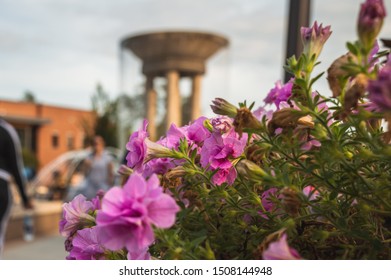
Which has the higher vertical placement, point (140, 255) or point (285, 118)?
point (285, 118)

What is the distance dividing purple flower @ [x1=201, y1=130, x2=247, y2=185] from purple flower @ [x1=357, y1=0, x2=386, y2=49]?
295 millimetres

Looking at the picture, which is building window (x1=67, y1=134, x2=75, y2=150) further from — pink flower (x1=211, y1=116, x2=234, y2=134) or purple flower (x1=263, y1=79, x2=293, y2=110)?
pink flower (x1=211, y1=116, x2=234, y2=134)

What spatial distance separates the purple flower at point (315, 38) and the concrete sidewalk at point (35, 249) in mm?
6310

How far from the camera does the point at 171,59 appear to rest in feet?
40.7

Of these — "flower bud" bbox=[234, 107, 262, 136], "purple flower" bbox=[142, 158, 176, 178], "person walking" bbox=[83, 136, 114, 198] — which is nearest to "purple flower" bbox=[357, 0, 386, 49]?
"flower bud" bbox=[234, 107, 262, 136]

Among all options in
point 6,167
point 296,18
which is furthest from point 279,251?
point 6,167

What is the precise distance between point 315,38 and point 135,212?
1.52ft

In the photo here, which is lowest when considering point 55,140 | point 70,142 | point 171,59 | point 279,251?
point 70,142

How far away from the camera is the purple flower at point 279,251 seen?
27.3 inches

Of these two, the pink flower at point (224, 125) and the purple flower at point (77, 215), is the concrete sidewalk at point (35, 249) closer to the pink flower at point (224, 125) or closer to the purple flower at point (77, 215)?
the purple flower at point (77, 215)

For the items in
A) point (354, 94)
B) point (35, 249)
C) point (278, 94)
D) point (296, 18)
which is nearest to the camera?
point (354, 94)

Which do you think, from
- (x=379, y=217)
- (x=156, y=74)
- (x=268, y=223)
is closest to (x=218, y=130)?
(x=268, y=223)

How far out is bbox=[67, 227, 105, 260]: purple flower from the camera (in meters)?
0.89

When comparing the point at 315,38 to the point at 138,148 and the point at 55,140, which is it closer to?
the point at 138,148
